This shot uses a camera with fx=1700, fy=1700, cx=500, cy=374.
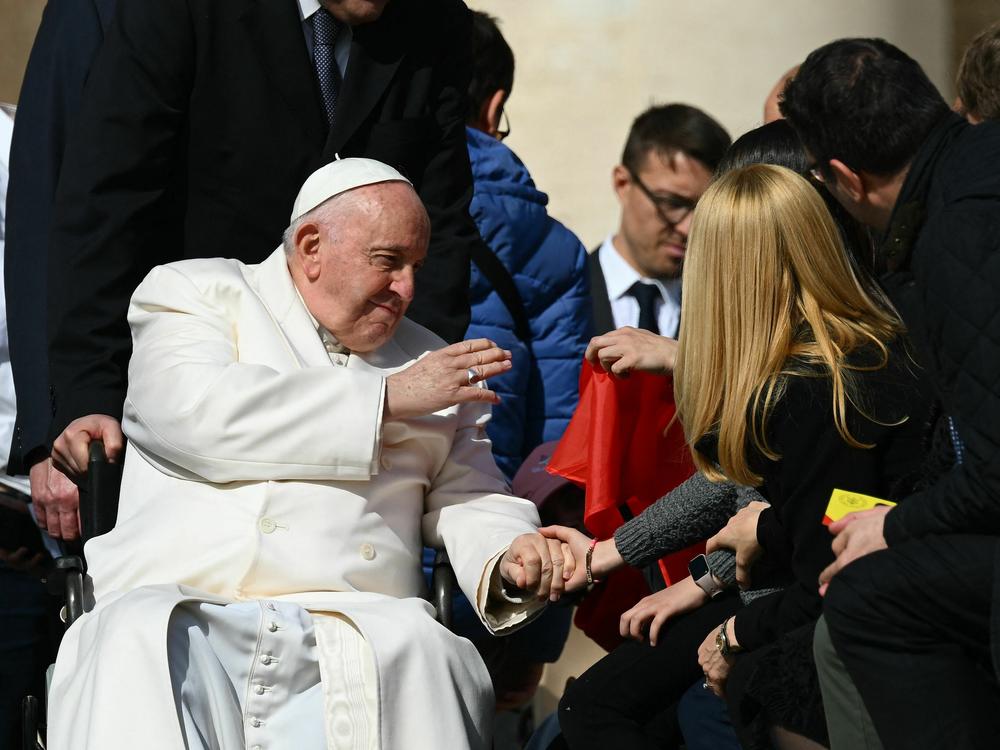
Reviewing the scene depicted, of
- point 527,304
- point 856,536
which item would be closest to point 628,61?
point 527,304

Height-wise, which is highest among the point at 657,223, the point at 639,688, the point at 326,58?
the point at 326,58

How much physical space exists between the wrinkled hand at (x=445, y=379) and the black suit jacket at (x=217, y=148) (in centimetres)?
67

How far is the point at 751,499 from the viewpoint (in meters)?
4.11

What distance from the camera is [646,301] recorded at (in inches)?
250

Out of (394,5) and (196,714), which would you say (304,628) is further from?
(394,5)

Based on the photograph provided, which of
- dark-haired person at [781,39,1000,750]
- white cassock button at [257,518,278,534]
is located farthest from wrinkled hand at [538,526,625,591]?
dark-haired person at [781,39,1000,750]

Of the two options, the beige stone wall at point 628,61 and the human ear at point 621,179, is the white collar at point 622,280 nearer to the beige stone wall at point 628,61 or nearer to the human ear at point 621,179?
the human ear at point 621,179

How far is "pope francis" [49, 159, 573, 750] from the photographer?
12.5 feet

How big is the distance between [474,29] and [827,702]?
3176mm

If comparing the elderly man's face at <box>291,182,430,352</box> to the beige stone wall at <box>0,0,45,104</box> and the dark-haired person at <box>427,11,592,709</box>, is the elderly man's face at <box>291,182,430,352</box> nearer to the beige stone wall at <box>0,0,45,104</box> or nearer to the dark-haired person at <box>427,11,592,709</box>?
the dark-haired person at <box>427,11,592,709</box>

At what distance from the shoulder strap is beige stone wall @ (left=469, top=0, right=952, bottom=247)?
2.22 m

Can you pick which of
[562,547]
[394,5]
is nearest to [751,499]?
[562,547]

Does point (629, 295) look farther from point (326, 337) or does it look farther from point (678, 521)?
point (678, 521)

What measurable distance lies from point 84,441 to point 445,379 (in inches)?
37.9
